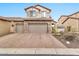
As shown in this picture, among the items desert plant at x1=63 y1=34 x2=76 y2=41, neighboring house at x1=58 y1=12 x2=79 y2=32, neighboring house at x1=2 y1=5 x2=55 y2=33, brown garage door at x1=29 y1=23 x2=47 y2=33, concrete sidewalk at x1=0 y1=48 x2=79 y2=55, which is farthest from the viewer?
brown garage door at x1=29 y1=23 x2=47 y2=33

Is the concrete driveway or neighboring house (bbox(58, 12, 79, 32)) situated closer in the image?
neighboring house (bbox(58, 12, 79, 32))

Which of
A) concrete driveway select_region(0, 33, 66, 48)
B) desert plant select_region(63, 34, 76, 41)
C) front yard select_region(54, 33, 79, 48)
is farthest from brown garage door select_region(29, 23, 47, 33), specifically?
desert plant select_region(63, 34, 76, 41)

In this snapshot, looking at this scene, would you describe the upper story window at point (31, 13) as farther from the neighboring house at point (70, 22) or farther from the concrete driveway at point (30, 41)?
the neighboring house at point (70, 22)

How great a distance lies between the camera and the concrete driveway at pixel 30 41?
225 inches

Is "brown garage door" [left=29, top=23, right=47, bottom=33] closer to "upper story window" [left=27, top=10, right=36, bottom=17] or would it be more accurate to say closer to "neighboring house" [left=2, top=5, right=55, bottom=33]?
"neighboring house" [left=2, top=5, right=55, bottom=33]

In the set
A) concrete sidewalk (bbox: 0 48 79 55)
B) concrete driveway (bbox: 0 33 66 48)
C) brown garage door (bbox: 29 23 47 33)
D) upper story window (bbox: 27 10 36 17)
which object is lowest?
concrete sidewalk (bbox: 0 48 79 55)

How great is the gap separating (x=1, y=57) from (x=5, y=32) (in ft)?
5.04

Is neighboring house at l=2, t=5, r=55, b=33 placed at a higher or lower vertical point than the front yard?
higher

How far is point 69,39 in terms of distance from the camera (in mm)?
5859

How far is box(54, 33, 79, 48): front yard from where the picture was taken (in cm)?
568

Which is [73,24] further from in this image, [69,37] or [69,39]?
[69,39]

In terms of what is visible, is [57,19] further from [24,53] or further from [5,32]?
[5,32]

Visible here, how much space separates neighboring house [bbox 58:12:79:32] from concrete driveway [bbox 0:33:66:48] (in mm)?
585

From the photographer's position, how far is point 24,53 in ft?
17.4
